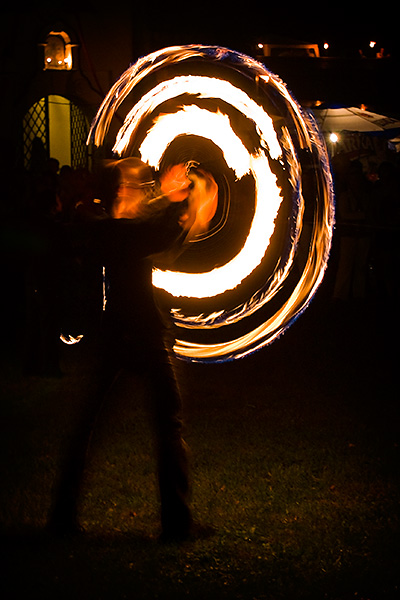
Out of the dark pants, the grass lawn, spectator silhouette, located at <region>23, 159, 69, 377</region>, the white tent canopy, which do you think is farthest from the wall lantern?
the dark pants

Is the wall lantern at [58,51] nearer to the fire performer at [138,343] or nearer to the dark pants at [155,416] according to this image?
the fire performer at [138,343]

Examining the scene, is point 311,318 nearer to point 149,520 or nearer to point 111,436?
point 111,436

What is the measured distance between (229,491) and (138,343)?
140 centimetres

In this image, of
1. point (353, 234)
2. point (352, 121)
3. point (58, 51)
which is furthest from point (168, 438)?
point (352, 121)

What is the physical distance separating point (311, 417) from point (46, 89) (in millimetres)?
10088

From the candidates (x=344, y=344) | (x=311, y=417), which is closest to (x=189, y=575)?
(x=311, y=417)

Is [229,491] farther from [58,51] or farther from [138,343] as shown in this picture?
[58,51]

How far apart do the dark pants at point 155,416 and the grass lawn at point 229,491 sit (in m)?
0.10

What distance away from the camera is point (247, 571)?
405 cm

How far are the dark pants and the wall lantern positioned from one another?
11291 mm

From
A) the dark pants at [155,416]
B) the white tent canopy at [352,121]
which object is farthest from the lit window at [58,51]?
the dark pants at [155,416]

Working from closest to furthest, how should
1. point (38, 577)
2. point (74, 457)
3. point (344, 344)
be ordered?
point (38, 577) → point (74, 457) → point (344, 344)

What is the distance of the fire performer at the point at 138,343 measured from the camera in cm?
420

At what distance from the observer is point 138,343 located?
4203mm
